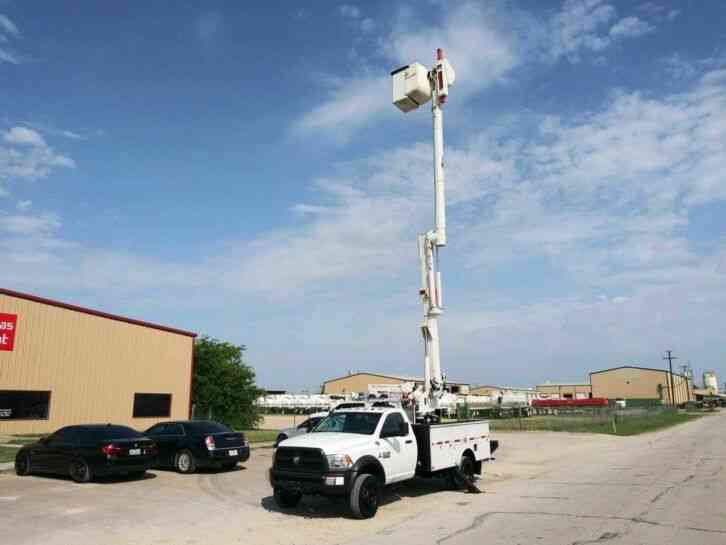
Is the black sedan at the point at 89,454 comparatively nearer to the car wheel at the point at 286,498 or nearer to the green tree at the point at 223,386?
the car wheel at the point at 286,498

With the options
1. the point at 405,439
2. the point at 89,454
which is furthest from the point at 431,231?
the point at 89,454

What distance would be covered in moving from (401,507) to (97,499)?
617cm

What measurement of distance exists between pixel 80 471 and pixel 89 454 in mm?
511

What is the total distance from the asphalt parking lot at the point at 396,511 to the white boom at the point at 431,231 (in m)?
2.38

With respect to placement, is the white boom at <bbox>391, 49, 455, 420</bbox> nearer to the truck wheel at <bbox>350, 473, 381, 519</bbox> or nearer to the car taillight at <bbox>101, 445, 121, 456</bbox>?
the truck wheel at <bbox>350, 473, 381, 519</bbox>

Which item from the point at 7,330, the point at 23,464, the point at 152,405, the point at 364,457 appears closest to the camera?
the point at 364,457

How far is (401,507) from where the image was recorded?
11297 millimetres

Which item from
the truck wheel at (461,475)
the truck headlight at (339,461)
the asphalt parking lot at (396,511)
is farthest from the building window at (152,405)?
the truck headlight at (339,461)

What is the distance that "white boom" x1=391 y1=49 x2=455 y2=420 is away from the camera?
1556 centimetres

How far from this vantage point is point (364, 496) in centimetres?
1020

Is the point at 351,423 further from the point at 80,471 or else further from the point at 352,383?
the point at 352,383

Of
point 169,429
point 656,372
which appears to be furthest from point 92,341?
point 656,372

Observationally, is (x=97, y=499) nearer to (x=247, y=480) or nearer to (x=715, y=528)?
(x=247, y=480)

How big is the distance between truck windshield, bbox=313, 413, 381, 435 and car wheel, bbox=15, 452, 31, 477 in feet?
26.5
